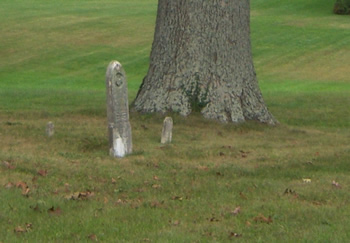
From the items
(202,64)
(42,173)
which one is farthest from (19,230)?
(202,64)

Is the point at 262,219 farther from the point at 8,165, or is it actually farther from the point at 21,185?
the point at 8,165

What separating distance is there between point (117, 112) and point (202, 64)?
3256mm

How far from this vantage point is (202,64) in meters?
12.1

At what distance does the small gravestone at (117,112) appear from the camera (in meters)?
9.02

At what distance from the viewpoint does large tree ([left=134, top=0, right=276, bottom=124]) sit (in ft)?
39.5

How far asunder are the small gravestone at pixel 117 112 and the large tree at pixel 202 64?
2.92m

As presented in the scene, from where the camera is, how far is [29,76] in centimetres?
2522

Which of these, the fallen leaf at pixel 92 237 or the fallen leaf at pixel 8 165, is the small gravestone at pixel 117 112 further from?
the fallen leaf at pixel 92 237

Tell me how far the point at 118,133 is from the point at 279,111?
7.28 metres

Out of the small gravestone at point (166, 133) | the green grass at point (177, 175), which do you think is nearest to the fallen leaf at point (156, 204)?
the green grass at point (177, 175)

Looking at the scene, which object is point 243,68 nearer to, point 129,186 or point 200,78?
point 200,78

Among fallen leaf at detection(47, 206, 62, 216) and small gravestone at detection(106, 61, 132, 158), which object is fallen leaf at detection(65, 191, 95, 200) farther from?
small gravestone at detection(106, 61, 132, 158)

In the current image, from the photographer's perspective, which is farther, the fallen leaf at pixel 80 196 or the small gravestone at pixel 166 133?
the small gravestone at pixel 166 133

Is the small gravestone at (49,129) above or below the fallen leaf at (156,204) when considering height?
below
